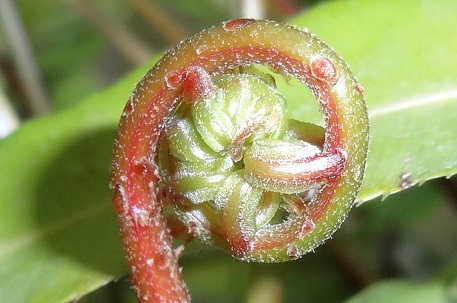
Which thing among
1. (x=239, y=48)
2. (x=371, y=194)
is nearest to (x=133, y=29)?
(x=371, y=194)

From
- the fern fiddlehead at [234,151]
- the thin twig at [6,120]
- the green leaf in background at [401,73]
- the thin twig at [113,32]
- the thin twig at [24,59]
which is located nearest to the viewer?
the fern fiddlehead at [234,151]

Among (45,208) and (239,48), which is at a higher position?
(45,208)

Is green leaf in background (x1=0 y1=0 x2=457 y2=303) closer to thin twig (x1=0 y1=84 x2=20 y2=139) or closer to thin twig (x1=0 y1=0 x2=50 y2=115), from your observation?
thin twig (x1=0 y1=84 x2=20 y2=139)

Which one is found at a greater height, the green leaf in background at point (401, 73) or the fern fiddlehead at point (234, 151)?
the green leaf in background at point (401, 73)

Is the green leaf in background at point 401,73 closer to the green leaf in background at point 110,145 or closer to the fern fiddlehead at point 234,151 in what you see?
the green leaf in background at point 110,145

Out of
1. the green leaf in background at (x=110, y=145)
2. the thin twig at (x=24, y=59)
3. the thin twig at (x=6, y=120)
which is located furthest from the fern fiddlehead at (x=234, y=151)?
the thin twig at (x=24, y=59)

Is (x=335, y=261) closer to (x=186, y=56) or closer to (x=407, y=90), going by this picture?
(x=407, y=90)

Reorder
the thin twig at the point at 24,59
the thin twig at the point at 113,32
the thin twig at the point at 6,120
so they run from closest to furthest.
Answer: the thin twig at the point at 6,120, the thin twig at the point at 24,59, the thin twig at the point at 113,32

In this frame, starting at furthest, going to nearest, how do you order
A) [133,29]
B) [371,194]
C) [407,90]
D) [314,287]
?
[133,29] → [314,287] → [407,90] → [371,194]
